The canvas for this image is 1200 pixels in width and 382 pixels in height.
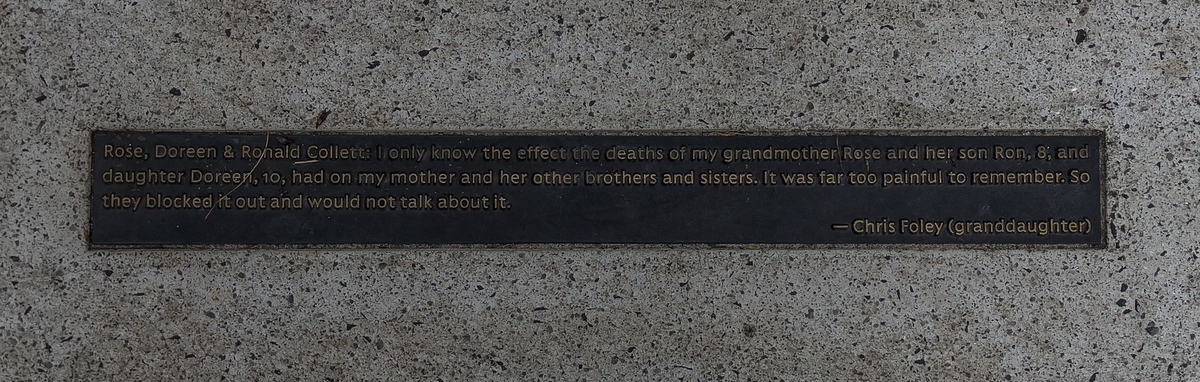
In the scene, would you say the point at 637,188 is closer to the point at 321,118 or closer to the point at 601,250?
the point at 601,250

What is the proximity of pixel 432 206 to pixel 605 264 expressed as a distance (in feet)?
2.27

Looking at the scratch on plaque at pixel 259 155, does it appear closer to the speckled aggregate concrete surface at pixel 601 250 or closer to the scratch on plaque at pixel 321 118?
the speckled aggregate concrete surface at pixel 601 250

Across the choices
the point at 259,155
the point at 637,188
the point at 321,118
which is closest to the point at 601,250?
the point at 637,188

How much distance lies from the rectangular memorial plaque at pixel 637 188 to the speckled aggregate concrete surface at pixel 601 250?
0.25 feet

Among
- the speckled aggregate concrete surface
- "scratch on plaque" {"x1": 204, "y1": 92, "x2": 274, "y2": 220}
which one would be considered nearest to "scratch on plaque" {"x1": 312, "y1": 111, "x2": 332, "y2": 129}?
the speckled aggregate concrete surface

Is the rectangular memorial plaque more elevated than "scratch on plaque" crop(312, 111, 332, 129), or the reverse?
"scratch on plaque" crop(312, 111, 332, 129)

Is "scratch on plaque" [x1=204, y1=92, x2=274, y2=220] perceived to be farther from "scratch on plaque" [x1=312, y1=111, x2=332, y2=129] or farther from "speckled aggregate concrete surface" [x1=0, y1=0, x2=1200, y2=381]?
"scratch on plaque" [x1=312, y1=111, x2=332, y2=129]

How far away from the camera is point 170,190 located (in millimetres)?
2516

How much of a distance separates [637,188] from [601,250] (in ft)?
0.90

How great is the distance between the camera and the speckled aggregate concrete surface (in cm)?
255

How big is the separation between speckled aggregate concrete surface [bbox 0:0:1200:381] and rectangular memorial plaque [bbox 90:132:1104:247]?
77 mm

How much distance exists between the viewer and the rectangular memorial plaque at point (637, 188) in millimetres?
2541

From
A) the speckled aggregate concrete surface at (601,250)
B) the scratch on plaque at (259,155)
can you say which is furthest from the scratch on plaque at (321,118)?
the scratch on plaque at (259,155)

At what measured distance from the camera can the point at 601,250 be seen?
2576 mm
